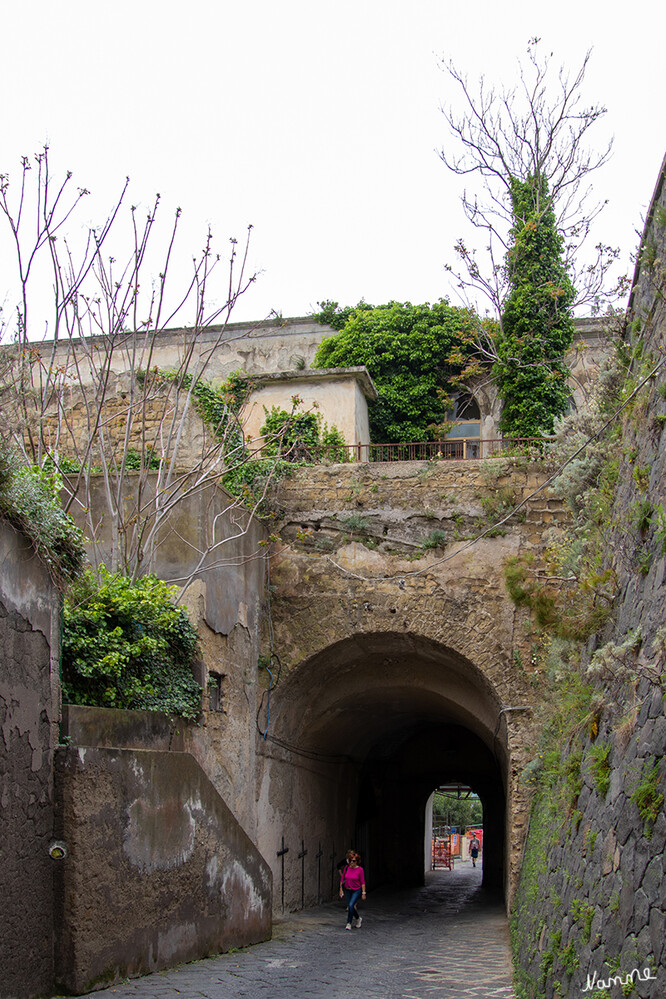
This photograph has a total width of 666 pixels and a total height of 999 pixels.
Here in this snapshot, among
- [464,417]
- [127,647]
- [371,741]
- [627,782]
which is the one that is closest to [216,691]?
[127,647]

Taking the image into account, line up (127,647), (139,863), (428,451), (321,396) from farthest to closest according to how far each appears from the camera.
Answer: (321,396) < (428,451) < (127,647) < (139,863)

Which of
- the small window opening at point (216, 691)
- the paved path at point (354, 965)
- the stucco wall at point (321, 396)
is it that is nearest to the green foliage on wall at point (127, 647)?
the small window opening at point (216, 691)

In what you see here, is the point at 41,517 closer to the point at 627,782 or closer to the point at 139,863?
Result: the point at 139,863

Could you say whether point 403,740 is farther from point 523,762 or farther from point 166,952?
point 166,952

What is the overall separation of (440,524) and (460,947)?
4.74m

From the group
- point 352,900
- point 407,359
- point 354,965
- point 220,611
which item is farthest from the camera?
point 407,359

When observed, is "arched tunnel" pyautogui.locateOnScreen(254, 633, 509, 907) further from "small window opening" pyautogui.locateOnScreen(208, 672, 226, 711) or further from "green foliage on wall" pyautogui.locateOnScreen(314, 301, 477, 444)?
"green foliage on wall" pyautogui.locateOnScreen(314, 301, 477, 444)

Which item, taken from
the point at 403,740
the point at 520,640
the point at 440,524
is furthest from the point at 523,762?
the point at 403,740

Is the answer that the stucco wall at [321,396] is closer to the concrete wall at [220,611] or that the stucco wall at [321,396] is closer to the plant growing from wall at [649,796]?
the concrete wall at [220,611]

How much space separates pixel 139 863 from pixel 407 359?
13327 mm

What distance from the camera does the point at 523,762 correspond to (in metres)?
11.1

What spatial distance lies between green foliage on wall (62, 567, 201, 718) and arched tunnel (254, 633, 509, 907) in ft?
9.62

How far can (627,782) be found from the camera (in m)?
4.70

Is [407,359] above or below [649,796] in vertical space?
above
